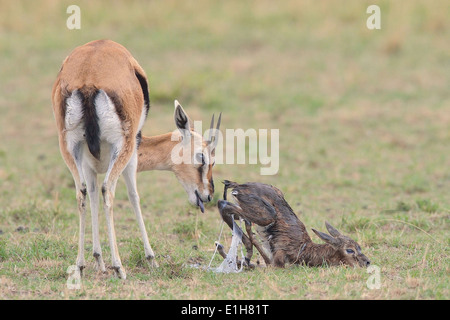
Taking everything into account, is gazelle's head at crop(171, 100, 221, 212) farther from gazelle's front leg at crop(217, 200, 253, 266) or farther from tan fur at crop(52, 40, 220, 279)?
tan fur at crop(52, 40, 220, 279)

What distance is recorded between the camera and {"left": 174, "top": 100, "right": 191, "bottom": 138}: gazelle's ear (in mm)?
6047

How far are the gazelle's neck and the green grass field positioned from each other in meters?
0.64

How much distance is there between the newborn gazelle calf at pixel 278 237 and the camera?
5793 millimetres

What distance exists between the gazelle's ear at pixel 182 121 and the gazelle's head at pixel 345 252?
134 cm

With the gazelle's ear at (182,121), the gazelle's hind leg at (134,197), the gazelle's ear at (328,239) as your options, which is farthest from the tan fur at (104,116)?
the gazelle's ear at (328,239)

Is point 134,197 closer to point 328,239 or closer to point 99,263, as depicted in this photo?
point 99,263

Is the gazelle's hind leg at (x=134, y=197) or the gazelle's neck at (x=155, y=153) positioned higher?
the gazelle's neck at (x=155, y=153)

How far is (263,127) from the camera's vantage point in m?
11.4

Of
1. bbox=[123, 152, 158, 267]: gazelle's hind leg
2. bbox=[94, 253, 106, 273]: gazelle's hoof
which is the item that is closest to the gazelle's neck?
bbox=[123, 152, 158, 267]: gazelle's hind leg

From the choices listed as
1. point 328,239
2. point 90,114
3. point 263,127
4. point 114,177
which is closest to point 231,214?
point 328,239

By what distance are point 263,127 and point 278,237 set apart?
5.59 meters

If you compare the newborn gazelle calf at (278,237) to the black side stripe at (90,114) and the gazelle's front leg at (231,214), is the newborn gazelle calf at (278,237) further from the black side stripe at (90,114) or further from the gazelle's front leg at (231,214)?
the black side stripe at (90,114)
